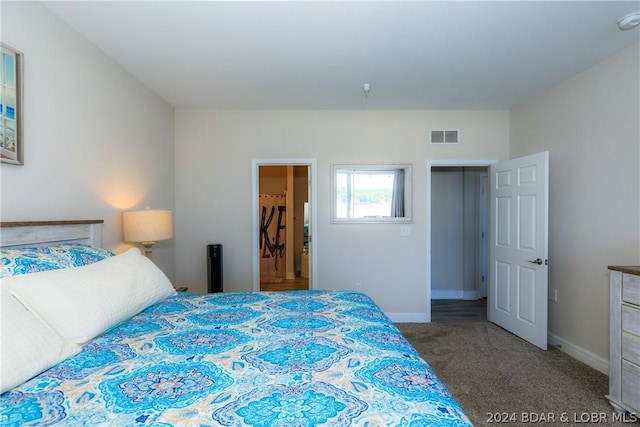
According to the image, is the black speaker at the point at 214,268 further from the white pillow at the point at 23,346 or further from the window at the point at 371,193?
the white pillow at the point at 23,346

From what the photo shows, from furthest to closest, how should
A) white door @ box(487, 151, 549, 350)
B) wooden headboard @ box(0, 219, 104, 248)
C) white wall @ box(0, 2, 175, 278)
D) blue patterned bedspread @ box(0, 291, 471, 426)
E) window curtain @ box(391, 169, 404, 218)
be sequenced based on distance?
window curtain @ box(391, 169, 404, 218) < white door @ box(487, 151, 549, 350) < white wall @ box(0, 2, 175, 278) < wooden headboard @ box(0, 219, 104, 248) < blue patterned bedspread @ box(0, 291, 471, 426)

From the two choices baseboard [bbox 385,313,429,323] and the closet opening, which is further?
the closet opening

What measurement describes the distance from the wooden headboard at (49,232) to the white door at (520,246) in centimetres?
380

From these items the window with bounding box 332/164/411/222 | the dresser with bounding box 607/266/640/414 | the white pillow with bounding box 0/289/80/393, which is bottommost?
the dresser with bounding box 607/266/640/414

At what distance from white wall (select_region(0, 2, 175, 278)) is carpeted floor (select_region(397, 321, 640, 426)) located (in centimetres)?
→ 300

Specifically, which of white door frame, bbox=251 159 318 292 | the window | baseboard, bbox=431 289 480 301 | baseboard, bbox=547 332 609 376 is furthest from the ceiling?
baseboard, bbox=431 289 480 301

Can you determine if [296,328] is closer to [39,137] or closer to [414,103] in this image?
[39,137]

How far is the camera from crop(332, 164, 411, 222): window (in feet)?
12.1

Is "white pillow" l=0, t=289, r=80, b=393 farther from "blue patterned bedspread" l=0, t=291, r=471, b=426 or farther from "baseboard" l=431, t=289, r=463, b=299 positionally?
"baseboard" l=431, t=289, r=463, b=299

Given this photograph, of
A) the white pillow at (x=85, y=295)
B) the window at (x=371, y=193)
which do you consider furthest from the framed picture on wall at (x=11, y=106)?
the window at (x=371, y=193)

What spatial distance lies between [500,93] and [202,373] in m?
3.63

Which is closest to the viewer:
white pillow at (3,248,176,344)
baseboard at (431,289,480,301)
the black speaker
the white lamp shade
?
white pillow at (3,248,176,344)

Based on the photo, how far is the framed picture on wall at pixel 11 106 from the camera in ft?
5.04

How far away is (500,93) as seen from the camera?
3168mm
